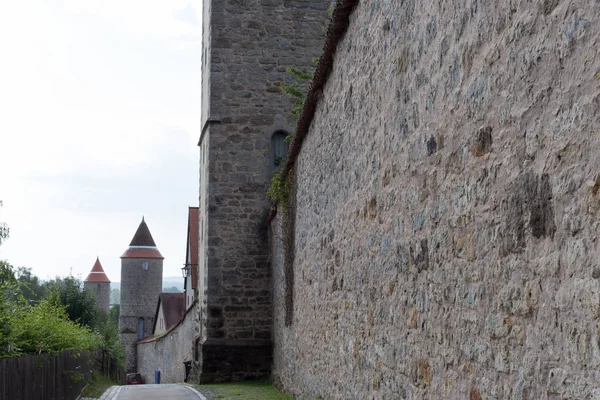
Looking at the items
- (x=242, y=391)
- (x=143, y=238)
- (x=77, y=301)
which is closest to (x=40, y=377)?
(x=242, y=391)

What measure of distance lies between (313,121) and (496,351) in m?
6.26

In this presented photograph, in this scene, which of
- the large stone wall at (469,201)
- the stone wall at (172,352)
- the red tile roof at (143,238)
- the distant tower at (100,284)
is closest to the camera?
the large stone wall at (469,201)

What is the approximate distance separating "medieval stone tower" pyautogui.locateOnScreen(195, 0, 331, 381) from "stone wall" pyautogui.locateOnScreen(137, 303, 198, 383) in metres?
2.35

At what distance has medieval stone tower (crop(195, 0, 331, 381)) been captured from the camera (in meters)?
15.7

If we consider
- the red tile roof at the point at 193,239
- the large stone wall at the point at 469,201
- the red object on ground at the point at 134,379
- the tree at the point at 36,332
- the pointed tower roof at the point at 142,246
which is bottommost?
the red object on ground at the point at 134,379

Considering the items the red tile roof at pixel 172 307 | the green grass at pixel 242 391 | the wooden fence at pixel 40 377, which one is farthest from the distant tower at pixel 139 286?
the wooden fence at pixel 40 377

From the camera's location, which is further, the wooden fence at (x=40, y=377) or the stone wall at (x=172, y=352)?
the stone wall at (x=172, y=352)

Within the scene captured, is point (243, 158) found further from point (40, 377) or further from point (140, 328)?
point (140, 328)

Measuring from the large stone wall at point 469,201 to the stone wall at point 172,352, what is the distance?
39.9 ft

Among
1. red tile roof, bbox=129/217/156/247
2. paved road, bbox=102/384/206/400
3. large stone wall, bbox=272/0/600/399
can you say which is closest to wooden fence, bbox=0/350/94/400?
paved road, bbox=102/384/206/400

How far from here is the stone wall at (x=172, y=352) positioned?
70.9ft

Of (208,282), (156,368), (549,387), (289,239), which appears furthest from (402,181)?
(156,368)

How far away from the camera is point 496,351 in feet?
12.1

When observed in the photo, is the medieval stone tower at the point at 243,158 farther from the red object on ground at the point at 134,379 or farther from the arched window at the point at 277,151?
the red object on ground at the point at 134,379
